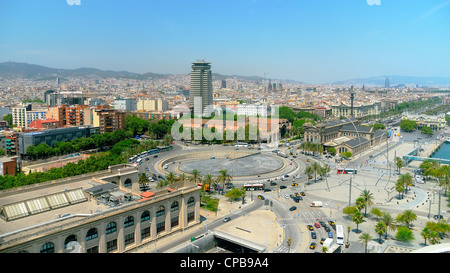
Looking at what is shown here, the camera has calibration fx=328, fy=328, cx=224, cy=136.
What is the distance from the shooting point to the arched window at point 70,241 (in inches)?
572

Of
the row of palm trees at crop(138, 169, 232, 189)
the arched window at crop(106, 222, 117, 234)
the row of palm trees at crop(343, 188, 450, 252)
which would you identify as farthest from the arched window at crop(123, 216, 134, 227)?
the row of palm trees at crop(343, 188, 450, 252)

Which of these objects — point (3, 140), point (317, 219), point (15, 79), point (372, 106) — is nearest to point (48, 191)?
point (317, 219)

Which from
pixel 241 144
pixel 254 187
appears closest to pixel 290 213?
pixel 254 187

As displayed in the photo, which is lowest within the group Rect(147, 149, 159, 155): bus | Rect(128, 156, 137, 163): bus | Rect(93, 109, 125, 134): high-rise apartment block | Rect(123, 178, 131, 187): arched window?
Rect(128, 156, 137, 163): bus

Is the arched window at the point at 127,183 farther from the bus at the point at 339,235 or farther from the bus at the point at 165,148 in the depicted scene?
the bus at the point at 165,148

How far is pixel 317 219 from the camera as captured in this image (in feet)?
73.8

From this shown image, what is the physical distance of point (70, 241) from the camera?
14.7 metres

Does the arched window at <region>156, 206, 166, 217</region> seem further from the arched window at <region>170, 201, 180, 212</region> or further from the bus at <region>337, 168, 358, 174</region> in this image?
the bus at <region>337, 168, 358, 174</region>

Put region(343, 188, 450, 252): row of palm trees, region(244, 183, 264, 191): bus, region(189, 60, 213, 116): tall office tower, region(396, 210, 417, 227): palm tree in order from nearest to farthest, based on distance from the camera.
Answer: region(343, 188, 450, 252): row of palm trees → region(396, 210, 417, 227): palm tree → region(244, 183, 264, 191): bus → region(189, 60, 213, 116): tall office tower

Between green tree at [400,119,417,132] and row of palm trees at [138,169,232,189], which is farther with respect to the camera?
green tree at [400,119,417,132]

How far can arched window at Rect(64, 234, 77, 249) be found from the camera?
14529 mm

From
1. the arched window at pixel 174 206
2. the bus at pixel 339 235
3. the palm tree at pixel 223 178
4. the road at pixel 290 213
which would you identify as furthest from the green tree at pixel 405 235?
the palm tree at pixel 223 178

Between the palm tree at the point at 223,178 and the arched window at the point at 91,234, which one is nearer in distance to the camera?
the arched window at the point at 91,234
